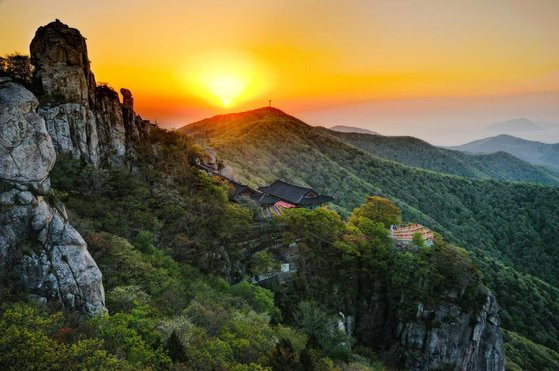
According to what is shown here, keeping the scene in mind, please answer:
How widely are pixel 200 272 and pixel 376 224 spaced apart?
1932 cm

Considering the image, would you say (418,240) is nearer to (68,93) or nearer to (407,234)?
(407,234)

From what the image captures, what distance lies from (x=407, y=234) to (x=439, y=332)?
386 inches

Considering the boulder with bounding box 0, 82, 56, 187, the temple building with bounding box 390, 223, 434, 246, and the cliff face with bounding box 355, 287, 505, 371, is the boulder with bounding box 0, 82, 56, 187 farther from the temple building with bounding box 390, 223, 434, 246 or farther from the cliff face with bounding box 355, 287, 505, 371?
the temple building with bounding box 390, 223, 434, 246

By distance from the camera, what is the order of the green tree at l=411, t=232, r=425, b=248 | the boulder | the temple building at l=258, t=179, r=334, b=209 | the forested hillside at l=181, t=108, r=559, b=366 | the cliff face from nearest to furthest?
the boulder < the cliff face < the green tree at l=411, t=232, r=425, b=248 < the temple building at l=258, t=179, r=334, b=209 < the forested hillside at l=181, t=108, r=559, b=366

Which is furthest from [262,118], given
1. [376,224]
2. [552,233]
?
[376,224]

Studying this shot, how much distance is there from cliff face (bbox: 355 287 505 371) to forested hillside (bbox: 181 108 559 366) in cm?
3248

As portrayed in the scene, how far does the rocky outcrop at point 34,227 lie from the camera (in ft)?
56.1

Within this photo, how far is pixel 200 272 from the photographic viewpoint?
27.1m

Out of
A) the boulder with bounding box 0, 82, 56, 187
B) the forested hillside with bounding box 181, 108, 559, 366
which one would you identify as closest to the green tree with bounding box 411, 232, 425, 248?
the boulder with bounding box 0, 82, 56, 187

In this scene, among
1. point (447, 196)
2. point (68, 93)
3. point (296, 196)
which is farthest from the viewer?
point (447, 196)

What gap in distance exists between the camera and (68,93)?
27.7 m

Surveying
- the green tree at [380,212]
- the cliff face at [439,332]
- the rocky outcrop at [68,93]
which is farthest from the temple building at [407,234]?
the rocky outcrop at [68,93]

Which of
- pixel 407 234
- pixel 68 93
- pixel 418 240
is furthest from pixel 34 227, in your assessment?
pixel 407 234

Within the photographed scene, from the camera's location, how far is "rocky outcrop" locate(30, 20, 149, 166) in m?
26.8
